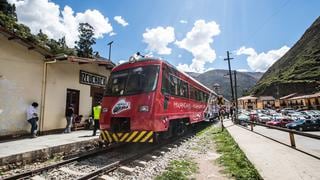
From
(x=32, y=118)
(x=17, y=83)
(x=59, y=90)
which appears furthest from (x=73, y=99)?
(x=17, y=83)

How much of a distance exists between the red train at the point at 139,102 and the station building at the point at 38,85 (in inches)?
172

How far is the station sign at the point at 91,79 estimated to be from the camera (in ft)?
49.7

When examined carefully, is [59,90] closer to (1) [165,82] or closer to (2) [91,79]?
(2) [91,79]

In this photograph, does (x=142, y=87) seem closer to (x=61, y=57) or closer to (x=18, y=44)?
(x=61, y=57)

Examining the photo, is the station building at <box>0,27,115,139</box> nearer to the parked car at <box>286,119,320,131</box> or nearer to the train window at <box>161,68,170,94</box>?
the train window at <box>161,68,170,94</box>

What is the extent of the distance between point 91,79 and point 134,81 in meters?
7.77

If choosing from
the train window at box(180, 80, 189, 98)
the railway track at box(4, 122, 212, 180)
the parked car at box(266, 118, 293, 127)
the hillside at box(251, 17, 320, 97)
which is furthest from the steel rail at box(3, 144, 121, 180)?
the hillside at box(251, 17, 320, 97)

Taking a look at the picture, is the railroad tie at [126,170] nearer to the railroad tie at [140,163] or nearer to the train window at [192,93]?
the railroad tie at [140,163]

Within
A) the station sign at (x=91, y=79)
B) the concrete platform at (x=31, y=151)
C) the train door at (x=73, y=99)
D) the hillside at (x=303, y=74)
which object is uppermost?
the hillside at (x=303, y=74)

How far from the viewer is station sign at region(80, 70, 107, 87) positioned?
1516 centimetres

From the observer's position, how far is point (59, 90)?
522 inches

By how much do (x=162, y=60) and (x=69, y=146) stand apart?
4.81m

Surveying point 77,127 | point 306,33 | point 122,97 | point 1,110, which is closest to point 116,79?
point 122,97

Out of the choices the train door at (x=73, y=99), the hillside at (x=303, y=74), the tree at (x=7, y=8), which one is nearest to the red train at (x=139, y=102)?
the train door at (x=73, y=99)
